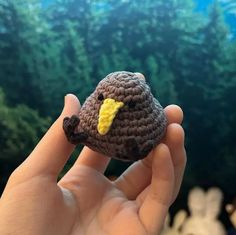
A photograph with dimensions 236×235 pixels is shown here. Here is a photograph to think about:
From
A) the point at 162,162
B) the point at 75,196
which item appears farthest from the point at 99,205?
the point at 162,162

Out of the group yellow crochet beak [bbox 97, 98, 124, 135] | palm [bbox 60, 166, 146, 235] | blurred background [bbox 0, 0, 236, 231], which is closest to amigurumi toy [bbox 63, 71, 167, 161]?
yellow crochet beak [bbox 97, 98, 124, 135]

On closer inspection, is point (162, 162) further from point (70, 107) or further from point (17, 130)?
point (17, 130)

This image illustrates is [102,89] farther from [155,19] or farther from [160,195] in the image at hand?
[155,19]

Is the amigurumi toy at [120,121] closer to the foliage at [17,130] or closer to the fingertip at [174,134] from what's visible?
the fingertip at [174,134]

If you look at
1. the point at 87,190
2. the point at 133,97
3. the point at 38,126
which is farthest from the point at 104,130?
the point at 38,126

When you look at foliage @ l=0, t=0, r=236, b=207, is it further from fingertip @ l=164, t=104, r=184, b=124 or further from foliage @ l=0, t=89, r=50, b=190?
fingertip @ l=164, t=104, r=184, b=124

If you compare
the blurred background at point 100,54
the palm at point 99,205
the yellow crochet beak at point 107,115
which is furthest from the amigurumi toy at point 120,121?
the blurred background at point 100,54
